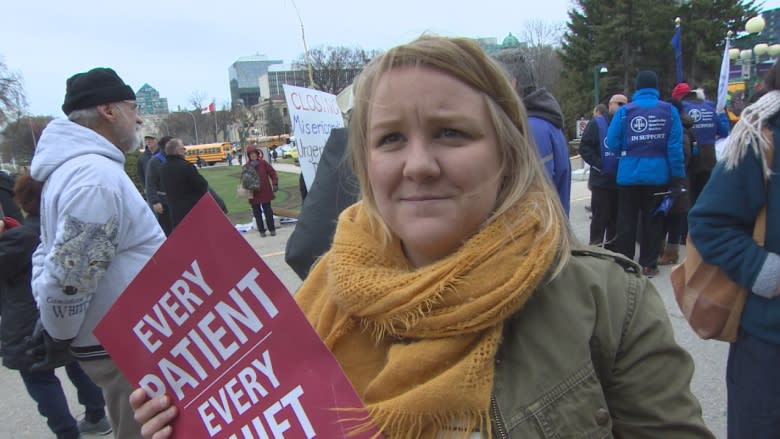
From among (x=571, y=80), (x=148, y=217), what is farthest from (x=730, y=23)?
(x=148, y=217)

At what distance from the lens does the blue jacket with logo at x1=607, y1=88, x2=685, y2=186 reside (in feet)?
Result: 15.8

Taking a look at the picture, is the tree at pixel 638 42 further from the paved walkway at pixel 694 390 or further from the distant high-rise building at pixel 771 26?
the paved walkway at pixel 694 390

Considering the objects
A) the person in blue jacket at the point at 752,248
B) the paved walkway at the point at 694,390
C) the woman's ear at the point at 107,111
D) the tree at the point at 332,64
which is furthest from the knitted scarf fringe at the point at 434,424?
the tree at the point at 332,64

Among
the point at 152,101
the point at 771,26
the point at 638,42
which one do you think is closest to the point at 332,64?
the point at 638,42

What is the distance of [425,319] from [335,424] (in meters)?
0.26

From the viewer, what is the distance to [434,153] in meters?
1.05

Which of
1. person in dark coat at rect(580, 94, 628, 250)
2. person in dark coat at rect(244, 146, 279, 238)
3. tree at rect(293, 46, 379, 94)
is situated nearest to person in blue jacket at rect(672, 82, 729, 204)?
person in dark coat at rect(580, 94, 628, 250)

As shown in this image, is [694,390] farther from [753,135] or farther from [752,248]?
[753,135]

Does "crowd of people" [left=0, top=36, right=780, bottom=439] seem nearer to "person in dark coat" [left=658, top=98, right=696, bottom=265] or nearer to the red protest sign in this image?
the red protest sign

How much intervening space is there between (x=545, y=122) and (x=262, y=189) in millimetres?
6687

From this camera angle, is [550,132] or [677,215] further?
[677,215]

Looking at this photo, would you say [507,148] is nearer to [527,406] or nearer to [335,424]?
[527,406]

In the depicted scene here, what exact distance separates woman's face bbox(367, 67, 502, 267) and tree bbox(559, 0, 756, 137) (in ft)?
103

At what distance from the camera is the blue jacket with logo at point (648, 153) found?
481 centimetres
